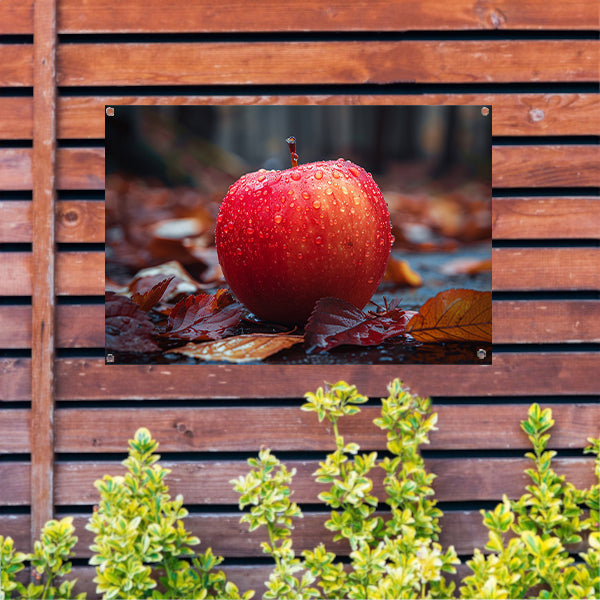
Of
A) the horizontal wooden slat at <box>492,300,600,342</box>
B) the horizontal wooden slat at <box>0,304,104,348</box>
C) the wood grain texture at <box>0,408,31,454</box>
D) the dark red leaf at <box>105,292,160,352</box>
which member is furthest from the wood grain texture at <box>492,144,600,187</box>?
the wood grain texture at <box>0,408,31,454</box>

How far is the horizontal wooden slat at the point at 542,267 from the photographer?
1.60 meters

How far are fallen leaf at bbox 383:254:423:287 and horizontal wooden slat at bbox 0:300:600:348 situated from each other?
0.23 m

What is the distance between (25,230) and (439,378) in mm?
1254

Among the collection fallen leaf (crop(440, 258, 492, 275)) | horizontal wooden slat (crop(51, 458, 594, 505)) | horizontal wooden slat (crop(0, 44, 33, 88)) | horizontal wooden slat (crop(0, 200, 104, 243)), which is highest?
horizontal wooden slat (crop(0, 44, 33, 88))

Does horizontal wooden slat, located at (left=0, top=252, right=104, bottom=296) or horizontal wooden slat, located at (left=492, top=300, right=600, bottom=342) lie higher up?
horizontal wooden slat, located at (left=0, top=252, right=104, bottom=296)

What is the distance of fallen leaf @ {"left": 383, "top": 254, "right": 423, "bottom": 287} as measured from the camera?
160cm

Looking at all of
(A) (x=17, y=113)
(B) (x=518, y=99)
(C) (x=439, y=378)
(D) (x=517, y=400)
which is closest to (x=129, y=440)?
(C) (x=439, y=378)

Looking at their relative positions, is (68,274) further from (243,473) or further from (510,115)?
(510,115)

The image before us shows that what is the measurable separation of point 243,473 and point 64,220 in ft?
2.90

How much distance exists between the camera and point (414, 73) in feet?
5.20

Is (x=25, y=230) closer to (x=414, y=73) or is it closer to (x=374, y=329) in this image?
(x=374, y=329)

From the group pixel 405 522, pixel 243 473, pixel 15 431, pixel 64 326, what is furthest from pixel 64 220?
pixel 405 522

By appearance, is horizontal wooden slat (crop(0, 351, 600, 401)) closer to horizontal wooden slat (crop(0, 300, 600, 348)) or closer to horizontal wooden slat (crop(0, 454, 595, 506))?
horizontal wooden slat (crop(0, 300, 600, 348))

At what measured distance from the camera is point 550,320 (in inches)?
63.2
